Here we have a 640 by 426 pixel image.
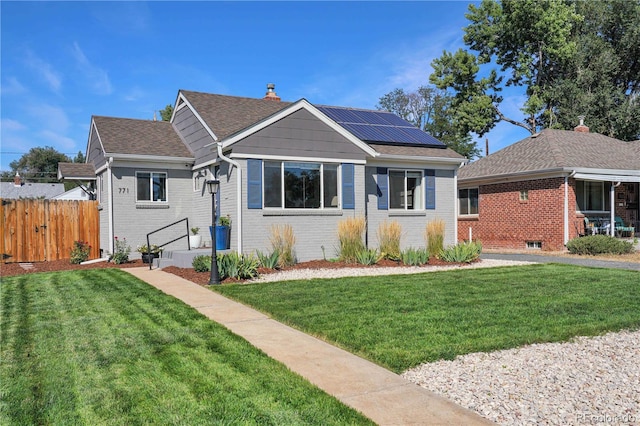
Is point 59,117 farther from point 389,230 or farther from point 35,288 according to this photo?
point 389,230

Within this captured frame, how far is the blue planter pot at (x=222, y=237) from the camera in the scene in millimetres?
12750

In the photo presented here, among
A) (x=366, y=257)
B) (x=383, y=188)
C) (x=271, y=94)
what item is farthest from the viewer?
(x=271, y=94)

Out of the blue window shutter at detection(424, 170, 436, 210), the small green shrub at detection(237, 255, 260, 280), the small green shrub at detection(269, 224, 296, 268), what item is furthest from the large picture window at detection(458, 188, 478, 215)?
the small green shrub at detection(237, 255, 260, 280)

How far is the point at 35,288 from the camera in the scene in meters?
9.44

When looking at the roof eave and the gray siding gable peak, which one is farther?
the roof eave

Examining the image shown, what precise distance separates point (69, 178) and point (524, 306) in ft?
49.9

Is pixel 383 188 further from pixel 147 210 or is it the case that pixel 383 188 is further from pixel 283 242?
pixel 147 210

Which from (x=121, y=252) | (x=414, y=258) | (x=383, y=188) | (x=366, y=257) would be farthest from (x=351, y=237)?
(x=121, y=252)

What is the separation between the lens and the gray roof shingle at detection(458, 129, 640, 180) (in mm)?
18656

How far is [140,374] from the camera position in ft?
14.6

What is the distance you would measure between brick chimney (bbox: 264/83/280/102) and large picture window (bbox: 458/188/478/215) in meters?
9.76

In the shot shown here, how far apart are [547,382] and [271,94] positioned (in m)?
16.7

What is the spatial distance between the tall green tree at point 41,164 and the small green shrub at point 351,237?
62.8 m

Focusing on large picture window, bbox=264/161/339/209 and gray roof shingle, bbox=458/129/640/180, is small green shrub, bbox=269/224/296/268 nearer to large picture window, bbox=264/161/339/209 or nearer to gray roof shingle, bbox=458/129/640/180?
large picture window, bbox=264/161/339/209
